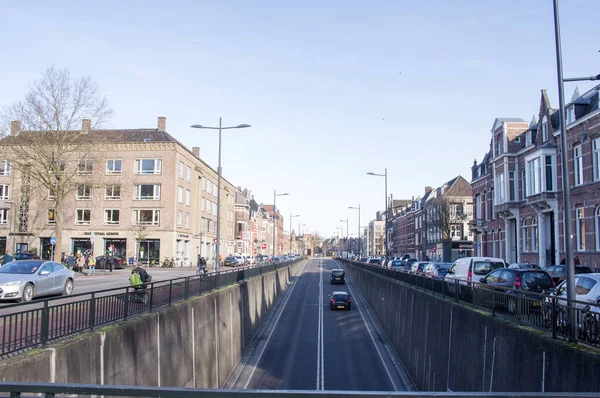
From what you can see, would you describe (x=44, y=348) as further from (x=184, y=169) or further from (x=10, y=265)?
(x=184, y=169)

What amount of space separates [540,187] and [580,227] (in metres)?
6.55

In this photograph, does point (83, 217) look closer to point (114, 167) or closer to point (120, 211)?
point (120, 211)

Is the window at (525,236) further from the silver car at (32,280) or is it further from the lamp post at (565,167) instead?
the silver car at (32,280)

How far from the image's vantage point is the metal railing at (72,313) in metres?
7.64

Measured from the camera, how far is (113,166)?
58.4 meters

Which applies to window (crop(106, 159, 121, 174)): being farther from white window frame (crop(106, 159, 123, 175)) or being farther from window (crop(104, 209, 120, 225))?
window (crop(104, 209, 120, 225))

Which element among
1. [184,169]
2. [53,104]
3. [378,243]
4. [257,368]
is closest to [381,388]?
[257,368]

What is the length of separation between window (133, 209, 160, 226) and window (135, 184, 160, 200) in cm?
153

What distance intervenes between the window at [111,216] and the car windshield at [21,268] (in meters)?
42.3

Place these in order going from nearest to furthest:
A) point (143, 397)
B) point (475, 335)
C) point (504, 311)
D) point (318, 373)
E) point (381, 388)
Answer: point (143, 397) < point (504, 311) < point (475, 335) < point (381, 388) < point (318, 373)

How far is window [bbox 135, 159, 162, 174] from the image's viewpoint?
5775 centimetres

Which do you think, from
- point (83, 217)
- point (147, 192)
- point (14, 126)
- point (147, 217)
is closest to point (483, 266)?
point (14, 126)

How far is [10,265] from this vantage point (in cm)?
1642

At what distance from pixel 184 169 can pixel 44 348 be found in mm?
54780
